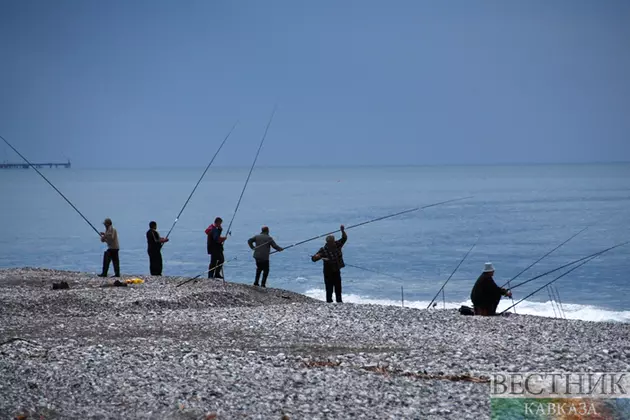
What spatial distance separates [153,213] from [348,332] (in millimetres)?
72152

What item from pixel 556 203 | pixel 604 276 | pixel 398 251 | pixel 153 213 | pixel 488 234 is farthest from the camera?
pixel 556 203

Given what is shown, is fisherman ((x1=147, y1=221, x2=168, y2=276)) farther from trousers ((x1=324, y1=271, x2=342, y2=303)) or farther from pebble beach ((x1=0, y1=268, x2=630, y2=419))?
trousers ((x1=324, y1=271, x2=342, y2=303))

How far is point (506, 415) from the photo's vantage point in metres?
9.60

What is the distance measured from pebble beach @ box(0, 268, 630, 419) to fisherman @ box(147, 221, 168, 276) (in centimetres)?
378

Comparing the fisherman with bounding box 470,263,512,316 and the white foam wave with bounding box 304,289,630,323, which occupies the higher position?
the fisherman with bounding box 470,263,512,316

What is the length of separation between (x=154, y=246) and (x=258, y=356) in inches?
432

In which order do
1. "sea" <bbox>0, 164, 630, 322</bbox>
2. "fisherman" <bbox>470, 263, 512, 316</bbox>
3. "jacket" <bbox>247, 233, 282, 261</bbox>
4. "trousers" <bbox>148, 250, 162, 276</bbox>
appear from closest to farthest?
1. "fisherman" <bbox>470, 263, 512, 316</bbox>
2. "jacket" <bbox>247, 233, 282, 261</bbox>
3. "trousers" <bbox>148, 250, 162, 276</bbox>
4. "sea" <bbox>0, 164, 630, 322</bbox>

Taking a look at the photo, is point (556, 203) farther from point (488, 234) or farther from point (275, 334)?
point (275, 334)

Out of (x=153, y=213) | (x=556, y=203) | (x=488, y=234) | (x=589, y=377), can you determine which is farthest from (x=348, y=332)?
(x=556, y=203)

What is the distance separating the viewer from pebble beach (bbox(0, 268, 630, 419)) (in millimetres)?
9656

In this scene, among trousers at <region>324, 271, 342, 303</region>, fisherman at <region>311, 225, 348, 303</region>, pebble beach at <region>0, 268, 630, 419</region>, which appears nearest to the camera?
pebble beach at <region>0, 268, 630, 419</region>

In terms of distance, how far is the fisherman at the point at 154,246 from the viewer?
874 inches

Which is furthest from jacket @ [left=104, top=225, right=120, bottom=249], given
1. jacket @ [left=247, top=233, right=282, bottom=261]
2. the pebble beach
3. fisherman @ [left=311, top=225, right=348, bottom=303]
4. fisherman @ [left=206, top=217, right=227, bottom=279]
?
fisherman @ [left=311, top=225, right=348, bottom=303]

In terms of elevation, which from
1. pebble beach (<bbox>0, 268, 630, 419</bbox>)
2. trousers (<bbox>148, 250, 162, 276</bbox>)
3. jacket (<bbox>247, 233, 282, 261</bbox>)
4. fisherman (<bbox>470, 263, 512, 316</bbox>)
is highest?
jacket (<bbox>247, 233, 282, 261</bbox>)
